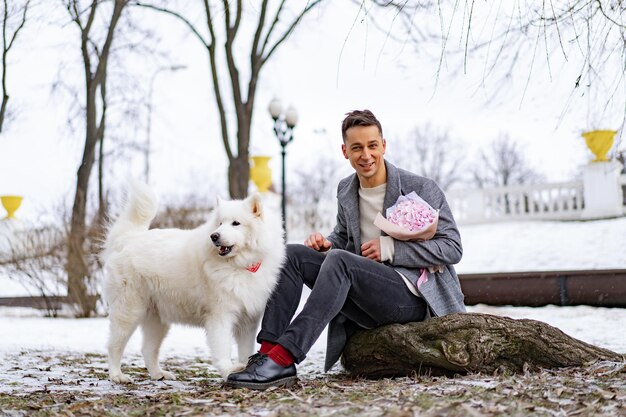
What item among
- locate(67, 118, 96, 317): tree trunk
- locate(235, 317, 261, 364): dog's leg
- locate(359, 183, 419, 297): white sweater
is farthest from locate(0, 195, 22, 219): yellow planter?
locate(359, 183, 419, 297): white sweater

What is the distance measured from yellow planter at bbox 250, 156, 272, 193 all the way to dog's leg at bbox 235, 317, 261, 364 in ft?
45.9

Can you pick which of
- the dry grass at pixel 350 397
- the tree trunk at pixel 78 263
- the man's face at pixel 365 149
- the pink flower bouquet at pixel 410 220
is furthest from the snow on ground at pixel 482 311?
the man's face at pixel 365 149

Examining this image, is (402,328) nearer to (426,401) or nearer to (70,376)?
(426,401)

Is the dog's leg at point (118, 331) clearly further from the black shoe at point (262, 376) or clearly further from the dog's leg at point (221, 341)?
the black shoe at point (262, 376)

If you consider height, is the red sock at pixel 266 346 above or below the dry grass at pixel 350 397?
above

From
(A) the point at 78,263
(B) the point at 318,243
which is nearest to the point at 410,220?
(B) the point at 318,243

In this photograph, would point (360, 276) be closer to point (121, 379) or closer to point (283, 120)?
point (121, 379)

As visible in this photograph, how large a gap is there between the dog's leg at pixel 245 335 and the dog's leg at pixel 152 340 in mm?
Result: 650

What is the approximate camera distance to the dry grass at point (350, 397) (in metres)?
2.95

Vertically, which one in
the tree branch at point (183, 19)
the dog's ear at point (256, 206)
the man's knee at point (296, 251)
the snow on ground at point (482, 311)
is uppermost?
the tree branch at point (183, 19)

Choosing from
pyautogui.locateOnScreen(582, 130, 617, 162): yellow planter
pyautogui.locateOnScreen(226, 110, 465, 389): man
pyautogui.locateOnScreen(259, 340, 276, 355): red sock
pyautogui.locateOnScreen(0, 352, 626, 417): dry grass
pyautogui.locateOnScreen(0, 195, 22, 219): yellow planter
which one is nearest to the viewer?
pyautogui.locateOnScreen(0, 352, 626, 417): dry grass

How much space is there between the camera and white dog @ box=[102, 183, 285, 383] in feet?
14.0

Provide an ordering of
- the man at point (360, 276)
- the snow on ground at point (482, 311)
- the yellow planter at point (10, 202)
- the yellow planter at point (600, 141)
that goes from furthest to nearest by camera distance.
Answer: the yellow planter at point (10, 202)
the yellow planter at point (600, 141)
the snow on ground at point (482, 311)
the man at point (360, 276)

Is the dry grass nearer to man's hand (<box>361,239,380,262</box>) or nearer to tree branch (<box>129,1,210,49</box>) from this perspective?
man's hand (<box>361,239,380,262</box>)
